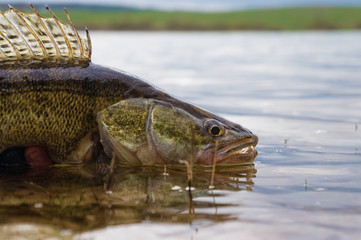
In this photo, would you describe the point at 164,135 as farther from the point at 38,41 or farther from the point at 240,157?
the point at 38,41

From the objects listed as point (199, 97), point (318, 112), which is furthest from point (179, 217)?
point (199, 97)

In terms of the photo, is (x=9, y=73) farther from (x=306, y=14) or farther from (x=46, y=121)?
(x=306, y=14)

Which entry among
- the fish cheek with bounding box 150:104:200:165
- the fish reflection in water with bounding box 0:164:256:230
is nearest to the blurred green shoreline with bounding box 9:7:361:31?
the fish cheek with bounding box 150:104:200:165

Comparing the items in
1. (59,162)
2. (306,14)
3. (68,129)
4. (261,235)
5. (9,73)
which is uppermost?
(306,14)

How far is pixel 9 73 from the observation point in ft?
18.2

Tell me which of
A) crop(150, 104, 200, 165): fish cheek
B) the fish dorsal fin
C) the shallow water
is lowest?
the shallow water

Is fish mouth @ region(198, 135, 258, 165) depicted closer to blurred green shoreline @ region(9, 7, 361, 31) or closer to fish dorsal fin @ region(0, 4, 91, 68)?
fish dorsal fin @ region(0, 4, 91, 68)

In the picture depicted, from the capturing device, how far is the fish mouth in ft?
18.1

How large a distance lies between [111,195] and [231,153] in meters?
1.56

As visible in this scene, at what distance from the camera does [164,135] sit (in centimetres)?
540

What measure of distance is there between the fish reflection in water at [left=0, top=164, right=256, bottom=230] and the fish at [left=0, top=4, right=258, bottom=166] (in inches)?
7.0

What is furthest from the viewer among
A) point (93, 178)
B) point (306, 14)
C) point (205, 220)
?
point (306, 14)

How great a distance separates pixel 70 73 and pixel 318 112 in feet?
17.7

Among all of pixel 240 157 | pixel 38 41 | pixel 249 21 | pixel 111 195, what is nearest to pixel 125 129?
pixel 111 195
